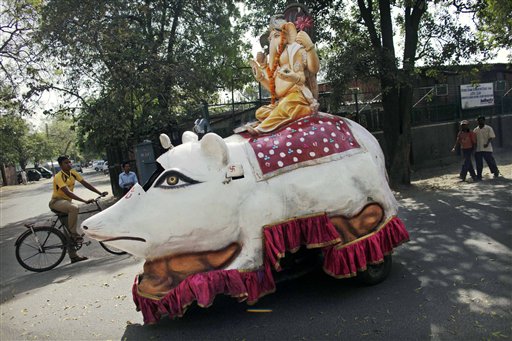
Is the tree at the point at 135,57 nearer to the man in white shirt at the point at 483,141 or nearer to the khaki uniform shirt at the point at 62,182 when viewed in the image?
the khaki uniform shirt at the point at 62,182

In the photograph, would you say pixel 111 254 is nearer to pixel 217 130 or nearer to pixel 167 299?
pixel 167 299

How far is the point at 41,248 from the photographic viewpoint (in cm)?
653

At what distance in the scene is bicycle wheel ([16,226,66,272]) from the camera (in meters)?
6.43

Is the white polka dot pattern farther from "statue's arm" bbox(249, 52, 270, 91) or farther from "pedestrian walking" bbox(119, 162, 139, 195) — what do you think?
"pedestrian walking" bbox(119, 162, 139, 195)

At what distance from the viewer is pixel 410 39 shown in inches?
403

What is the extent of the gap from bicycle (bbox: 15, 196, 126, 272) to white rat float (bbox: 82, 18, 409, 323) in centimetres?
340

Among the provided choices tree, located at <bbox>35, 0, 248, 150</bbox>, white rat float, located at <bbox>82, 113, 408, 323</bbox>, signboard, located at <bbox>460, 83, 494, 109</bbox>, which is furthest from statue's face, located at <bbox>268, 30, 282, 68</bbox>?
signboard, located at <bbox>460, 83, 494, 109</bbox>

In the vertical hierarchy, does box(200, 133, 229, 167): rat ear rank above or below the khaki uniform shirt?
above

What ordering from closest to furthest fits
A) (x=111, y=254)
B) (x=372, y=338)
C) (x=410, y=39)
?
(x=372, y=338) → (x=111, y=254) → (x=410, y=39)

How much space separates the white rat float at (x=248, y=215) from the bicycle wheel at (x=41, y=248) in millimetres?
3438

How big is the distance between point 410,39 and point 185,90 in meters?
6.22

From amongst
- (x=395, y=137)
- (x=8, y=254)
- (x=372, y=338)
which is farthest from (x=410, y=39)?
(x=8, y=254)

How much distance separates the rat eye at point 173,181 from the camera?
Result: 357cm

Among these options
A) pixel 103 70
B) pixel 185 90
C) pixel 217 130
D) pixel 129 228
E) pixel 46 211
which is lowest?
pixel 46 211
